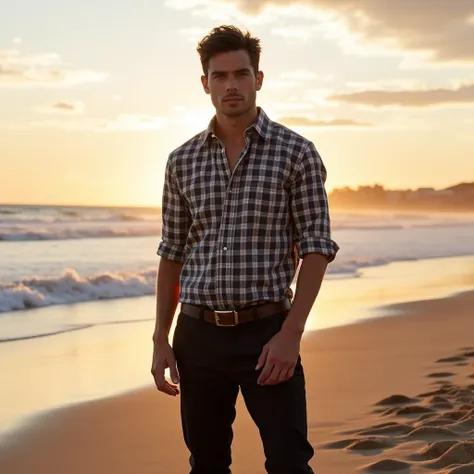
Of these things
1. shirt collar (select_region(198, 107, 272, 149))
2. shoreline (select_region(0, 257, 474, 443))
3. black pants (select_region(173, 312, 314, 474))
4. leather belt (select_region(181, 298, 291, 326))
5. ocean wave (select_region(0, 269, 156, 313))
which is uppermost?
shirt collar (select_region(198, 107, 272, 149))

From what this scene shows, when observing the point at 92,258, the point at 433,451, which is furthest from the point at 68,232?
the point at 433,451

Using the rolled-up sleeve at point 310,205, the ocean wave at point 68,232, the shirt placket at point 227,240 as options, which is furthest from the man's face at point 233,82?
the ocean wave at point 68,232

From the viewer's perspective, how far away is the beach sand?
16.2 ft

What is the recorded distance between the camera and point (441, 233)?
1357 inches

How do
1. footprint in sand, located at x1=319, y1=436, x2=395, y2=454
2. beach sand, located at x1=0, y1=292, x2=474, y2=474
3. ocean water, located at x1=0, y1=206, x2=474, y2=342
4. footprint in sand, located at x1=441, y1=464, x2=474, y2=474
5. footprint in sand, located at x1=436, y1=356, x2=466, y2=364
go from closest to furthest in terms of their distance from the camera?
footprint in sand, located at x1=441, y1=464, x2=474, y2=474
beach sand, located at x1=0, y1=292, x2=474, y2=474
footprint in sand, located at x1=319, y1=436, x2=395, y2=454
footprint in sand, located at x1=436, y1=356, x2=466, y2=364
ocean water, located at x1=0, y1=206, x2=474, y2=342

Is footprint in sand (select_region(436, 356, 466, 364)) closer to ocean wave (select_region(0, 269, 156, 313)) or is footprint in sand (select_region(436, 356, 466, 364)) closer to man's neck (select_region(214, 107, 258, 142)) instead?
man's neck (select_region(214, 107, 258, 142))

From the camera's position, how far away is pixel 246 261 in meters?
3.05

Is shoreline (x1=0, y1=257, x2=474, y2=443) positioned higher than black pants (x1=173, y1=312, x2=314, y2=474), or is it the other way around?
black pants (x1=173, y1=312, x2=314, y2=474)

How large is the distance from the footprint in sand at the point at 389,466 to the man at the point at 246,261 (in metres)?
1.65

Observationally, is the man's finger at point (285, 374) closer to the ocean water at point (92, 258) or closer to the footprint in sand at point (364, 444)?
the footprint in sand at point (364, 444)

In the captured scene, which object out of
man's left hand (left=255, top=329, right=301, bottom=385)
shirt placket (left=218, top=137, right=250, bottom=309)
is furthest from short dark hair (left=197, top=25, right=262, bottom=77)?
man's left hand (left=255, top=329, right=301, bottom=385)

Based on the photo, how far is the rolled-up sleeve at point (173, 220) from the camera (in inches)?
132

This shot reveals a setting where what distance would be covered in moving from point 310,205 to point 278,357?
1.69ft

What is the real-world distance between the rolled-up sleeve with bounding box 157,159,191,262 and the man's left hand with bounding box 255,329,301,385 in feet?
1.97
